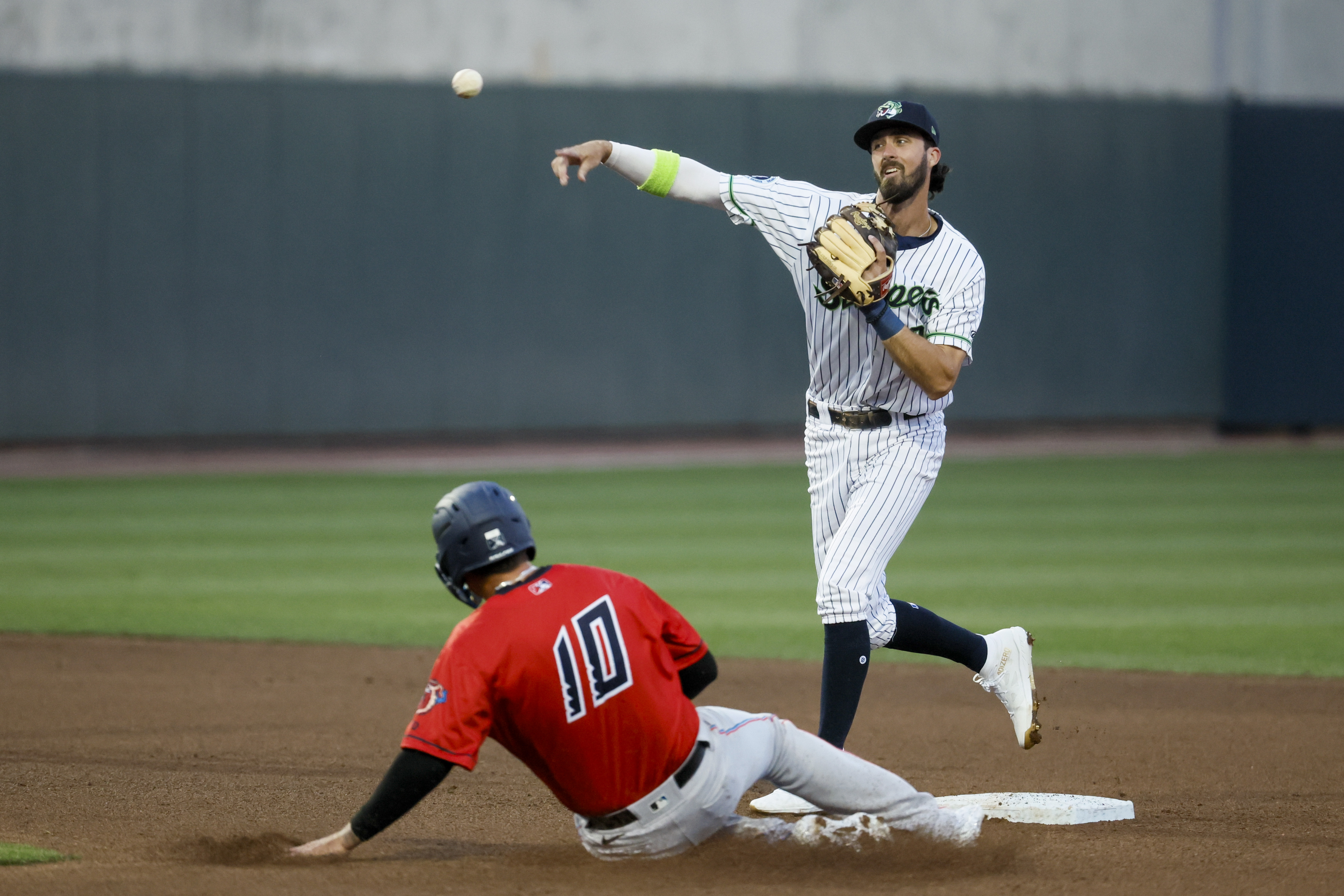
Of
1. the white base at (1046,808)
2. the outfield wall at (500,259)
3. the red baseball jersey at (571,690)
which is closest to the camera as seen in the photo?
the red baseball jersey at (571,690)

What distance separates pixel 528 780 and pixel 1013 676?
1.49 meters

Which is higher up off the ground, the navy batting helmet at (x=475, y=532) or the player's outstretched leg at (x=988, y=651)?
the navy batting helmet at (x=475, y=532)

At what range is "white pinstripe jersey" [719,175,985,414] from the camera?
12.8ft

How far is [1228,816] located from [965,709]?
1689mm

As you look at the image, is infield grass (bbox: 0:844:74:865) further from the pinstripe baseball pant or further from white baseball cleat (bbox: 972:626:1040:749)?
white baseball cleat (bbox: 972:626:1040:749)

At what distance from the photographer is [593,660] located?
2.97m

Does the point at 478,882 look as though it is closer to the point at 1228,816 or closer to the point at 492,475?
the point at 1228,816

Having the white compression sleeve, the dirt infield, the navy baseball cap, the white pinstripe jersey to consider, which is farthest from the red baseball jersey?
the navy baseball cap

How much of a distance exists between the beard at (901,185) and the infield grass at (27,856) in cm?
262

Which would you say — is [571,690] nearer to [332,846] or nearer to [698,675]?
[698,675]

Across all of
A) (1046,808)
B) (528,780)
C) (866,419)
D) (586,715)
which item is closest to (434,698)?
(586,715)

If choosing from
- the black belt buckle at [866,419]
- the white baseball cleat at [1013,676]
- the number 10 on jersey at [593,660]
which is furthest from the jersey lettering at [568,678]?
the white baseball cleat at [1013,676]

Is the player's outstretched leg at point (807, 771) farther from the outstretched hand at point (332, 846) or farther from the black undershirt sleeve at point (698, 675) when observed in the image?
the outstretched hand at point (332, 846)

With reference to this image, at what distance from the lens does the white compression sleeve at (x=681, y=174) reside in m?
4.02
